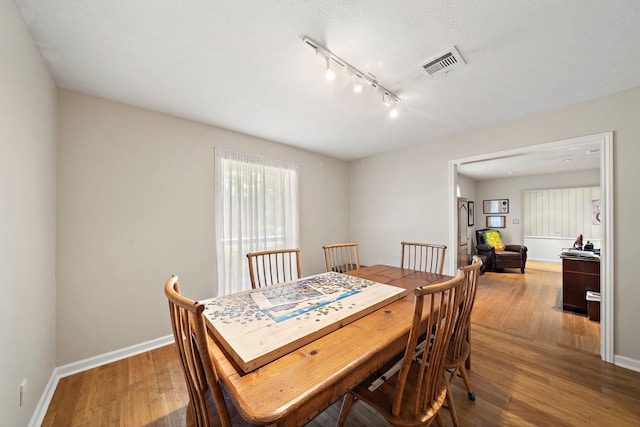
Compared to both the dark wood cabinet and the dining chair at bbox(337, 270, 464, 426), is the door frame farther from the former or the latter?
the dining chair at bbox(337, 270, 464, 426)

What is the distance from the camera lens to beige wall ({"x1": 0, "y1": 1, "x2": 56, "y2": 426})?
1.16 m

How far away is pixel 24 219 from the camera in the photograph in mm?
1369

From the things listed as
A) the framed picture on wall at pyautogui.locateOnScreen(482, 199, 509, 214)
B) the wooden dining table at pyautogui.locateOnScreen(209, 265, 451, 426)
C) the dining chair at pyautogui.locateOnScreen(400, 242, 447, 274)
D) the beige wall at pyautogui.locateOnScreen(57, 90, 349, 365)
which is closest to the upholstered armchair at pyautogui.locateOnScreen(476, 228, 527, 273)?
the framed picture on wall at pyautogui.locateOnScreen(482, 199, 509, 214)

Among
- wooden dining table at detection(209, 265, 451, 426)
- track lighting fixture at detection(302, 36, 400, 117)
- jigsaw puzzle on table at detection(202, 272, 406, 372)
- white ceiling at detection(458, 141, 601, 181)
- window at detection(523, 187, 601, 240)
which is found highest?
track lighting fixture at detection(302, 36, 400, 117)

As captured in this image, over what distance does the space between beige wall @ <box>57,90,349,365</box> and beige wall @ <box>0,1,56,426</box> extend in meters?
0.16

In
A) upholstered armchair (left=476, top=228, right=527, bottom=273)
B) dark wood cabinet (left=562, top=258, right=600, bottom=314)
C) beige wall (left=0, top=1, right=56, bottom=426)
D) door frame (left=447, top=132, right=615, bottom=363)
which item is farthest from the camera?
upholstered armchair (left=476, top=228, right=527, bottom=273)

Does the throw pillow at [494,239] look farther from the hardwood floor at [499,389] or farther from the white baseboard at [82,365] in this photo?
the white baseboard at [82,365]

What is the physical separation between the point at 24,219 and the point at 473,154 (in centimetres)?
408

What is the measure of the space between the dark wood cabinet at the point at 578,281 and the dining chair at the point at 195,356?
432 centimetres

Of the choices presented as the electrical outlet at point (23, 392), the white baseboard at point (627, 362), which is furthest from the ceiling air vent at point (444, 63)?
the electrical outlet at point (23, 392)

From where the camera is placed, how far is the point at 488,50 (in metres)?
1.55

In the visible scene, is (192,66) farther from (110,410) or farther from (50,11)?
(110,410)

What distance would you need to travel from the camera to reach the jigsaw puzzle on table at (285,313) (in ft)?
3.08

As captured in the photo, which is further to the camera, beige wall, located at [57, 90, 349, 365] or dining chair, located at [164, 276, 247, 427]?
beige wall, located at [57, 90, 349, 365]
